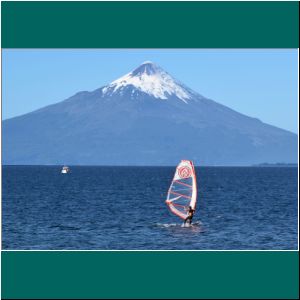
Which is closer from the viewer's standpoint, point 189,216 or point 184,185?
point 184,185

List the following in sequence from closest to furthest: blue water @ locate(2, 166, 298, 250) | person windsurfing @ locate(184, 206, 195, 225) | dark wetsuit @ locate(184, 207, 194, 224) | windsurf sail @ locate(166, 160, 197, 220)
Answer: blue water @ locate(2, 166, 298, 250)
windsurf sail @ locate(166, 160, 197, 220)
person windsurfing @ locate(184, 206, 195, 225)
dark wetsuit @ locate(184, 207, 194, 224)

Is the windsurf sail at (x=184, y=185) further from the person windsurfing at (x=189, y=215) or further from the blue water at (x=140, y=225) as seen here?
the blue water at (x=140, y=225)

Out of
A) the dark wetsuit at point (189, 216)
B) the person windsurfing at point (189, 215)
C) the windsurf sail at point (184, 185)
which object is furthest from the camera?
the dark wetsuit at point (189, 216)

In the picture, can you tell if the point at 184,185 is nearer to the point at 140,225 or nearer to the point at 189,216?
the point at 189,216

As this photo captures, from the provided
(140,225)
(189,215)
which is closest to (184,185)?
(189,215)

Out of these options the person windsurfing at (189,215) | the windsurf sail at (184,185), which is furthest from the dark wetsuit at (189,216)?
the windsurf sail at (184,185)

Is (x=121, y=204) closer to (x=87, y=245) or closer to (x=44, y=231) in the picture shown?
(x=44, y=231)

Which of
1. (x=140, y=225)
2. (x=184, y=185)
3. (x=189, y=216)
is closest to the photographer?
(x=184, y=185)

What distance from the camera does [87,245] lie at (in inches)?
2453

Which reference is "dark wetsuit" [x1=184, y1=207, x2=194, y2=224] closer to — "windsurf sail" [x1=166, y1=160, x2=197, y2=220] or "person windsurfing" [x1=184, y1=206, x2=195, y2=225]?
"person windsurfing" [x1=184, y1=206, x2=195, y2=225]

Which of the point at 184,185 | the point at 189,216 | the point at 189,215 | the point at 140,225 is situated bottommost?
the point at 140,225

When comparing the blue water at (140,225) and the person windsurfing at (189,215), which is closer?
the blue water at (140,225)

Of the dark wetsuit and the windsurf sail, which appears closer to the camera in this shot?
the windsurf sail

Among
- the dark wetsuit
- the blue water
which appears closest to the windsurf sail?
the dark wetsuit
